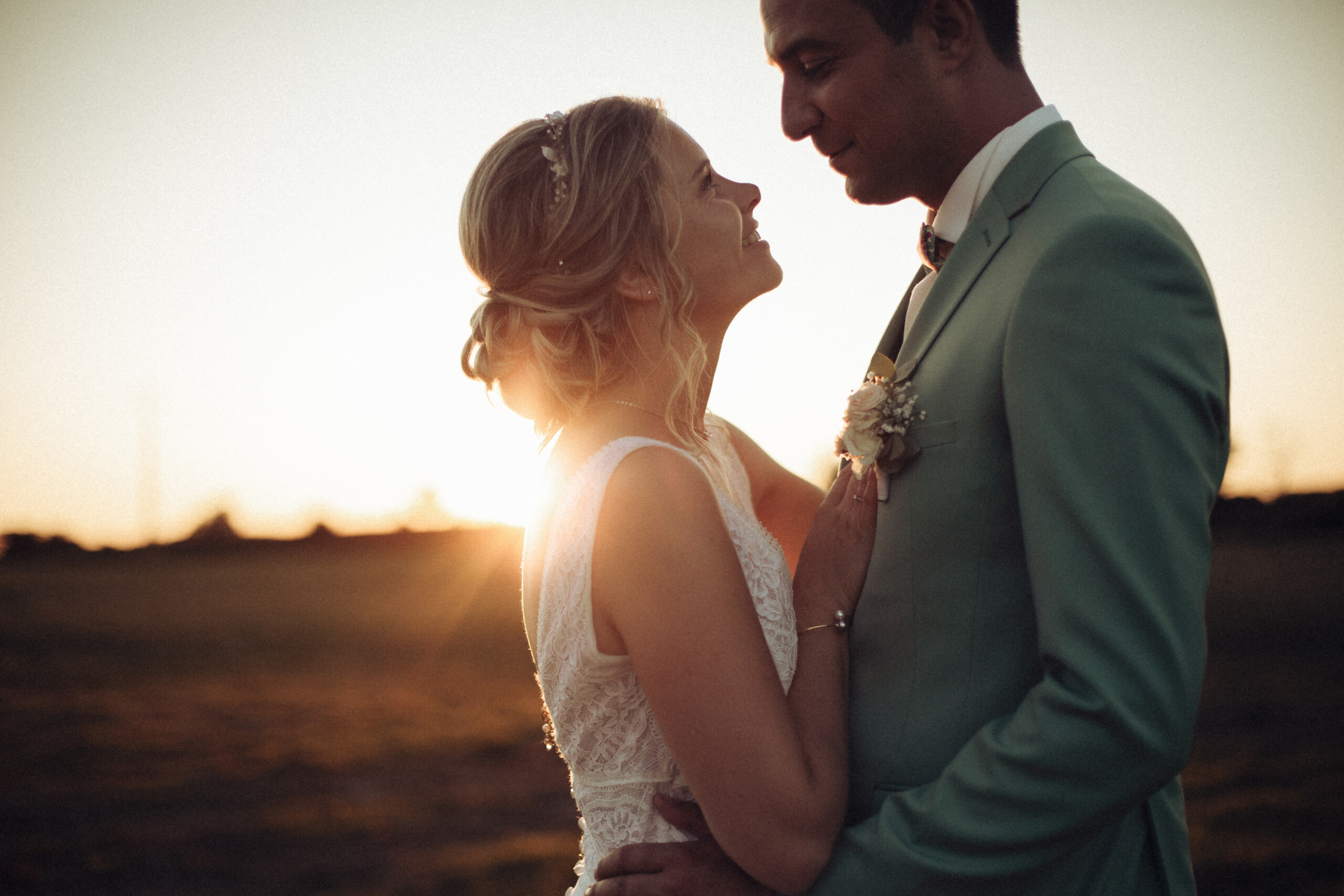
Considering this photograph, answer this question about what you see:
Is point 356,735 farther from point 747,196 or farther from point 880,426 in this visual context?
point 880,426

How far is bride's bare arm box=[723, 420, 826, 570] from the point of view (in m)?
3.50

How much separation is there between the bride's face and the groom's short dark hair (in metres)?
0.72

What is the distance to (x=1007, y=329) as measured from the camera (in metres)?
1.85

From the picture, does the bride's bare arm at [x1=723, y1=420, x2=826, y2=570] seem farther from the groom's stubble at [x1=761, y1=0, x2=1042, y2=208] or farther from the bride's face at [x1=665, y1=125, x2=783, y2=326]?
the groom's stubble at [x1=761, y1=0, x2=1042, y2=208]

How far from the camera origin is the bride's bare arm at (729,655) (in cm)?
205

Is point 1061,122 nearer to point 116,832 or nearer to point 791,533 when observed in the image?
point 791,533

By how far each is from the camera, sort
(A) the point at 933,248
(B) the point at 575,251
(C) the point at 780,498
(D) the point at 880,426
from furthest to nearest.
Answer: (C) the point at 780,498
(B) the point at 575,251
(A) the point at 933,248
(D) the point at 880,426

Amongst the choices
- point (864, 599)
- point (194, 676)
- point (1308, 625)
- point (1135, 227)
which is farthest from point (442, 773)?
point (1308, 625)

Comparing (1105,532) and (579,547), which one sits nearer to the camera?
(1105,532)

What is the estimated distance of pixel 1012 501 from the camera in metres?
1.92

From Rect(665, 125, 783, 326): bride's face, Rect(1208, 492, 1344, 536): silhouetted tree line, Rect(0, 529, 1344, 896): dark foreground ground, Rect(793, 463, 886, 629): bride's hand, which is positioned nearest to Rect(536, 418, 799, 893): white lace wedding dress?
Rect(793, 463, 886, 629): bride's hand

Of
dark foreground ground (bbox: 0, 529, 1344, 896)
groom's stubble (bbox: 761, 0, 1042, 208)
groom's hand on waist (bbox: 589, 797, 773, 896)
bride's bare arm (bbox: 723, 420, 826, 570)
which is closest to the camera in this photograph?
groom's hand on waist (bbox: 589, 797, 773, 896)

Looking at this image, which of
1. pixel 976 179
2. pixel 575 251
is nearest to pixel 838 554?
pixel 976 179

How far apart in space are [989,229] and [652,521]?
98cm
